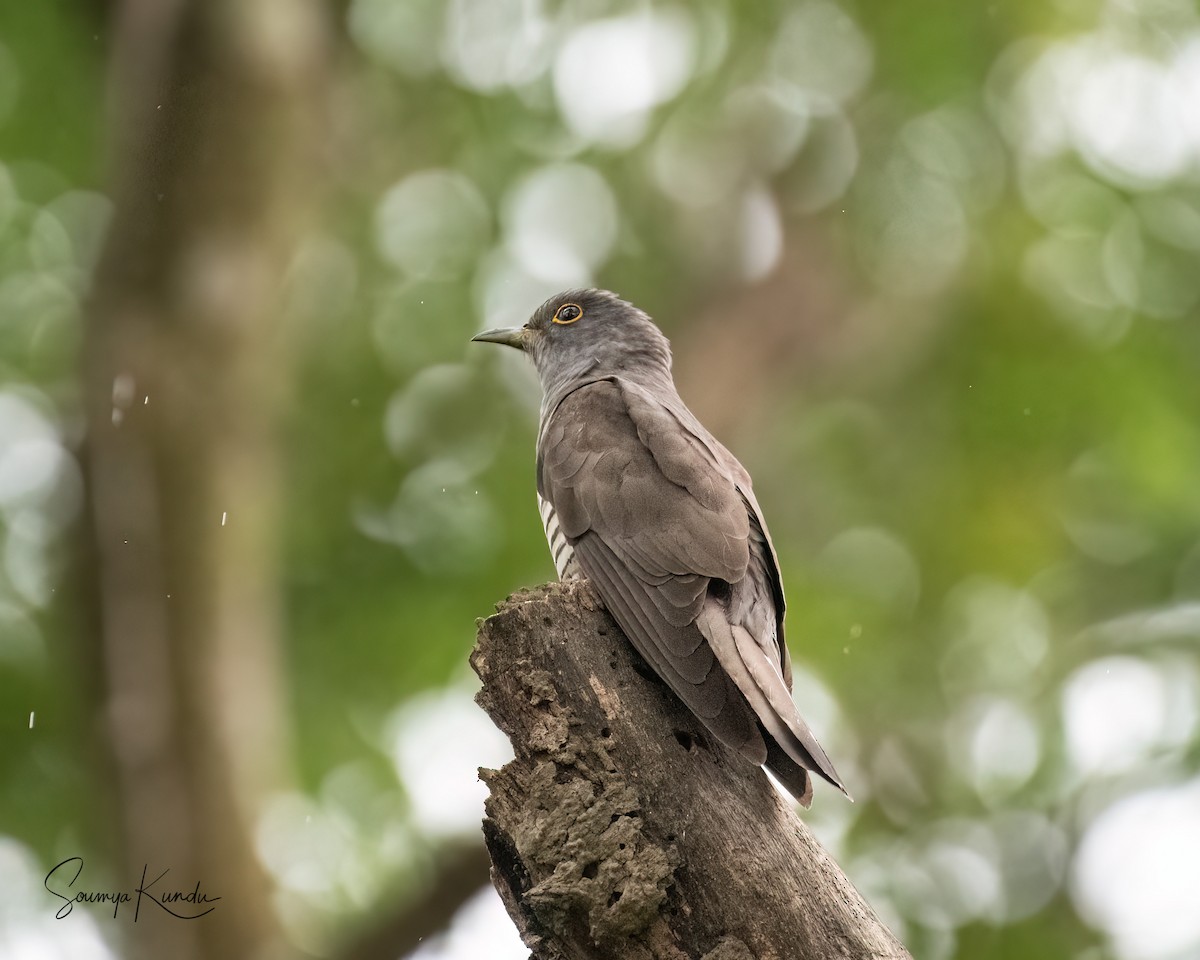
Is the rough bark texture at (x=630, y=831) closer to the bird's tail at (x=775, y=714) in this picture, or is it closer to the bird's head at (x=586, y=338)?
the bird's tail at (x=775, y=714)

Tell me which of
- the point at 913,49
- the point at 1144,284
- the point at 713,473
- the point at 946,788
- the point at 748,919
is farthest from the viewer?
the point at 913,49

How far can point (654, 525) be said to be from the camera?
12.6 ft

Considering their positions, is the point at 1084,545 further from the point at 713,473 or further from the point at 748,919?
the point at 748,919

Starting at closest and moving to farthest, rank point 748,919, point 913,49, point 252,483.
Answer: point 748,919 < point 252,483 < point 913,49

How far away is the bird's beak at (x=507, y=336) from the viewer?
5.97 m

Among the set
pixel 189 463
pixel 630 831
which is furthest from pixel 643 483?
pixel 189 463

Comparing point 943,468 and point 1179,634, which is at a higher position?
point 943,468

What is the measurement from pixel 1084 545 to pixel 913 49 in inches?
162

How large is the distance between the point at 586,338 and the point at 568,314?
0.19 m

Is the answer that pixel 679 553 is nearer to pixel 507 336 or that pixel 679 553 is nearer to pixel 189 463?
pixel 507 336

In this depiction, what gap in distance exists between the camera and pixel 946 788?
317 inches

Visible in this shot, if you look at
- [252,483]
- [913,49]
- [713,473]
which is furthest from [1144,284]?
[252,483]

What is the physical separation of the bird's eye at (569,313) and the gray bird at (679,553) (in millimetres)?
774
